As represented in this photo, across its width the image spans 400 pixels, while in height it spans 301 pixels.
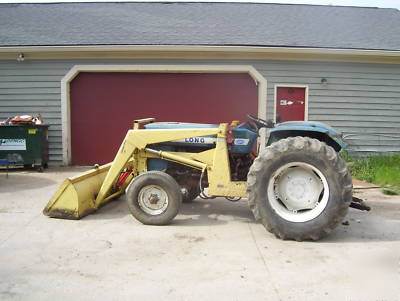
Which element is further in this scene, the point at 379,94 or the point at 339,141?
the point at 379,94

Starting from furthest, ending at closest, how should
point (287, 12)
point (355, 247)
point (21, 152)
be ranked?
point (287, 12), point (21, 152), point (355, 247)

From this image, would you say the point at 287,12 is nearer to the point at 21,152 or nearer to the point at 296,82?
the point at 296,82

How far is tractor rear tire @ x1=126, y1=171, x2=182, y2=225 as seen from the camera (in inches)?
180

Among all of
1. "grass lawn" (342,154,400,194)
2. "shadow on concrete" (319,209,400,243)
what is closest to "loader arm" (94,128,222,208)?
"shadow on concrete" (319,209,400,243)

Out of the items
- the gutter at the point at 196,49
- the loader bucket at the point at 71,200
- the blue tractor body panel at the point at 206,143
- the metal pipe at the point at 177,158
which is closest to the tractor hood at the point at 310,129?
the blue tractor body panel at the point at 206,143

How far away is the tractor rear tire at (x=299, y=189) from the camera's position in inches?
158

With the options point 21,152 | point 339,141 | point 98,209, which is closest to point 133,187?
point 98,209

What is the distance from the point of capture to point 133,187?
4617 mm

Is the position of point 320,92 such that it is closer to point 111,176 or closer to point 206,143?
point 206,143

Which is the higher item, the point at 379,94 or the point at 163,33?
the point at 163,33

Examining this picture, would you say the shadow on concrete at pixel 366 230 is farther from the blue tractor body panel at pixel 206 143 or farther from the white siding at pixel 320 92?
the white siding at pixel 320 92

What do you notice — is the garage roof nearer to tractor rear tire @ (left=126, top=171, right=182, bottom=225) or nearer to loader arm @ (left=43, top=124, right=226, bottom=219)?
loader arm @ (left=43, top=124, right=226, bottom=219)

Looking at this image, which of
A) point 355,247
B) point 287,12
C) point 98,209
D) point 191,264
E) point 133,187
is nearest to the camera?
point 191,264

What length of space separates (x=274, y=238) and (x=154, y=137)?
193 centimetres
